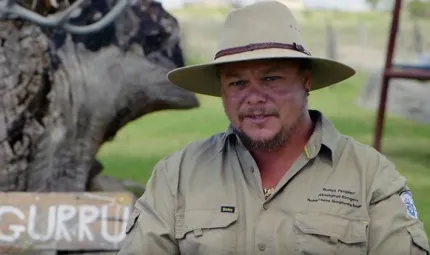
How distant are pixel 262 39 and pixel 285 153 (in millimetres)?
246

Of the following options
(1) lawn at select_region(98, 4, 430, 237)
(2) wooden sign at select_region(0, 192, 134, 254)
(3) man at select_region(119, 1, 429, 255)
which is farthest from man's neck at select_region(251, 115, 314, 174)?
(1) lawn at select_region(98, 4, 430, 237)

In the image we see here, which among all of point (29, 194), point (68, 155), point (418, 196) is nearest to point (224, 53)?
point (29, 194)

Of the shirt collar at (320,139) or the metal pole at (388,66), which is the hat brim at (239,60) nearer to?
the shirt collar at (320,139)

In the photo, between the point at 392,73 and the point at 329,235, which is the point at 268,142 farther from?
the point at 392,73

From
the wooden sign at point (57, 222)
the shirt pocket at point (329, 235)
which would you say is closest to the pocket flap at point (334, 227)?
the shirt pocket at point (329, 235)

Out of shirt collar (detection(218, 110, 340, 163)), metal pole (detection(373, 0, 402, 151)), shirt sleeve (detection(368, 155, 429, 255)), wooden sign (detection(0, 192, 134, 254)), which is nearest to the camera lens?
shirt sleeve (detection(368, 155, 429, 255))

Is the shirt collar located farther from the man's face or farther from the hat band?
the hat band

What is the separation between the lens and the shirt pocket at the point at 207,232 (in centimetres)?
179

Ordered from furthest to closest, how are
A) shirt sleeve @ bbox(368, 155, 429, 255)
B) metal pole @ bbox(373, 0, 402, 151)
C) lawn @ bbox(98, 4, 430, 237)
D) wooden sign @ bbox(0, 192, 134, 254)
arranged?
lawn @ bbox(98, 4, 430, 237)
metal pole @ bbox(373, 0, 402, 151)
wooden sign @ bbox(0, 192, 134, 254)
shirt sleeve @ bbox(368, 155, 429, 255)

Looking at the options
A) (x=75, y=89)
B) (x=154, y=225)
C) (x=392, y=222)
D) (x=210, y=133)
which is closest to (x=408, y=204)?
(x=392, y=222)

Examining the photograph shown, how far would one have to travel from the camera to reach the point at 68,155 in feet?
12.5

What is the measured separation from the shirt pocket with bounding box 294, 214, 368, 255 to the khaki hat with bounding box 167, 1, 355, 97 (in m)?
0.33

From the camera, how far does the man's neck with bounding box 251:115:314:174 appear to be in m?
1.88

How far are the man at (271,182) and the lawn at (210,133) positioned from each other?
2.59 metres
